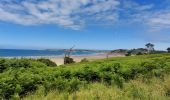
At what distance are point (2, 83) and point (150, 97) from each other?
401cm

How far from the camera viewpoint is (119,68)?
40.8 feet

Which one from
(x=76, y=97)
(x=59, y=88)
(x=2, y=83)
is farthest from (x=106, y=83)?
(x=2, y=83)

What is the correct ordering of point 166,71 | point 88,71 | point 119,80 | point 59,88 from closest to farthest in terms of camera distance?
point 59,88 → point 119,80 → point 88,71 → point 166,71

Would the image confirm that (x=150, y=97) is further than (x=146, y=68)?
No

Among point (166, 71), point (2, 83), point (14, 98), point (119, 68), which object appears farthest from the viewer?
point (166, 71)

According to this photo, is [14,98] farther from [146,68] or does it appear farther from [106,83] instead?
[146,68]

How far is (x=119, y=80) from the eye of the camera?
406 inches

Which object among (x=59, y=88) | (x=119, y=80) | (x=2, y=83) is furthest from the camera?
(x=119, y=80)

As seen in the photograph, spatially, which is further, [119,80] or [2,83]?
[119,80]

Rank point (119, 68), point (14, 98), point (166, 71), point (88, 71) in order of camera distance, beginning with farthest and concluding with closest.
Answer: point (166, 71)
point (119, 68)
point (88, 71)
point (14, 98)

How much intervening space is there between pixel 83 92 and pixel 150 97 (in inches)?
72.8

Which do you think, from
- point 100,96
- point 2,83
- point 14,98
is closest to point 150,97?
point 100,96

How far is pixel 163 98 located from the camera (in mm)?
7797

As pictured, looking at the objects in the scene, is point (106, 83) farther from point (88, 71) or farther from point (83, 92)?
point (83, 92)
